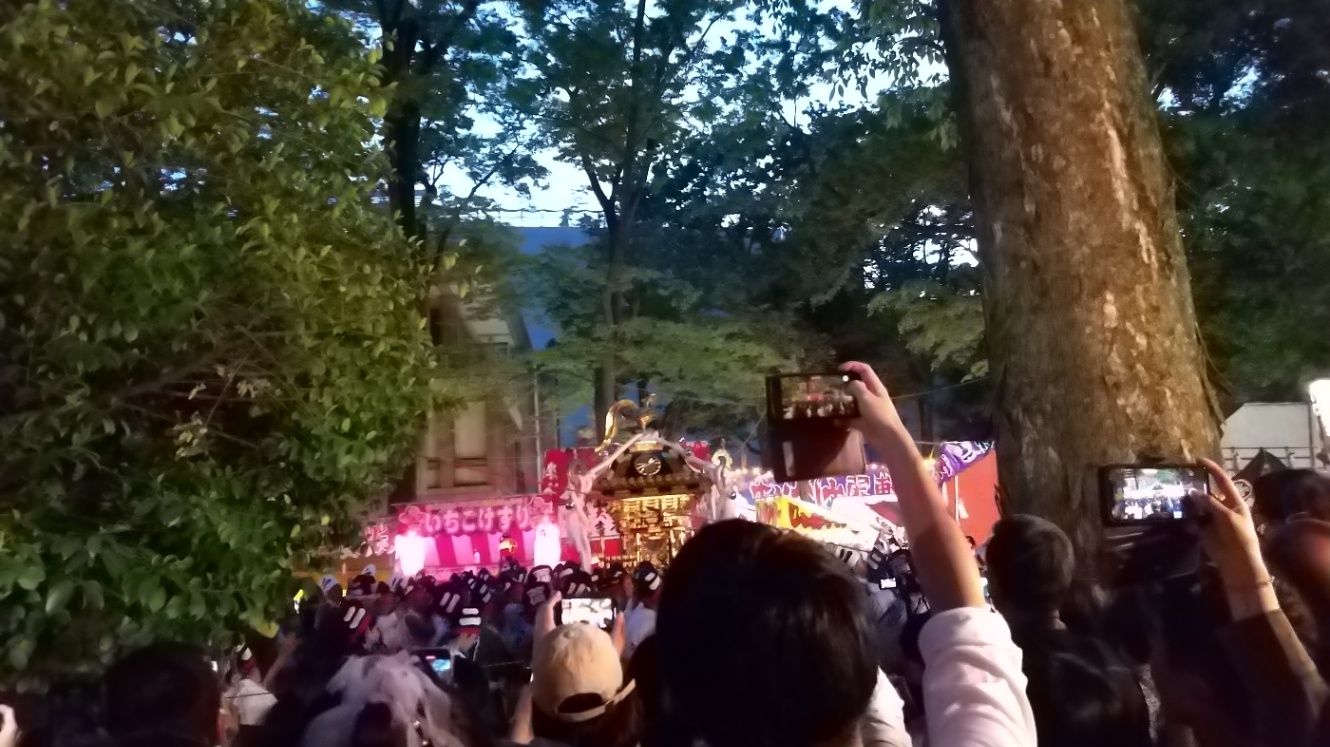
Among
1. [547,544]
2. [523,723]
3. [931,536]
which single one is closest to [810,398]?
[931,536]

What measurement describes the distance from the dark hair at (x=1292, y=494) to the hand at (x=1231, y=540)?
372 millimetres

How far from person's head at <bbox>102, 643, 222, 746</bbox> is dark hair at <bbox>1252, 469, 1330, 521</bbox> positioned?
2.30 meters

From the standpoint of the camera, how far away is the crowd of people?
131 cm

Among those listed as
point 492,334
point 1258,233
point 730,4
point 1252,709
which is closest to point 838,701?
point 1252,709

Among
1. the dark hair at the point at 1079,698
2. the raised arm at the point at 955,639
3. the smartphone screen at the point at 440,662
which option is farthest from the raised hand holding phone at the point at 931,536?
the smartphone screen at the point at 440,662

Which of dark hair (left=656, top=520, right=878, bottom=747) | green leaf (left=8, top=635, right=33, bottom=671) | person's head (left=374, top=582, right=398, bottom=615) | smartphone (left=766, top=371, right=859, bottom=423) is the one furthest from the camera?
person's head (left=374, top=582, right=398, bottom=615)

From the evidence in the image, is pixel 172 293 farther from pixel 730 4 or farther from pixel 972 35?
pixel 730 4

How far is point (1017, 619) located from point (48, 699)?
2235 millimetres

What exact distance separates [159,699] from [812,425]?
4.90ft

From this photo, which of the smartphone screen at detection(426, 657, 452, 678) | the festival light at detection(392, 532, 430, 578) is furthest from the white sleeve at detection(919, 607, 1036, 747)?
the festival light at detection(392, 532, 430, 578)

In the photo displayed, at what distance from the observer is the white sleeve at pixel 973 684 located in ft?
4.57

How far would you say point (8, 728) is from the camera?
7.75 feet

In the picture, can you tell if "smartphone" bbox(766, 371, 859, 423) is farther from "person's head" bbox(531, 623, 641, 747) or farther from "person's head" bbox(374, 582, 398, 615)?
"person's head" bbox(374, 582, 398, 615)

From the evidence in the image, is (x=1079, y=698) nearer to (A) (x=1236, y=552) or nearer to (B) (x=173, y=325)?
(A) (x=1236, y=552)
